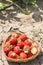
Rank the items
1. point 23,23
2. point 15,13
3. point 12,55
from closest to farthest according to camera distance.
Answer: point 12,55
point 23,23
point 15,13

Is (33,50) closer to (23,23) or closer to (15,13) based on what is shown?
(23,23)

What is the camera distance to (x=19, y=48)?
2.87 meters

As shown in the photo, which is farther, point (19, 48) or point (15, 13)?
point (15, 13)

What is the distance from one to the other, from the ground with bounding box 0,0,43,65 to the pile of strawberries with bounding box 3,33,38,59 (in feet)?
0.68

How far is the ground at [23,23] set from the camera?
3.37 m

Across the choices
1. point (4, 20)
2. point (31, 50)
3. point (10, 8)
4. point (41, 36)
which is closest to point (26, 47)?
point (31, 50)

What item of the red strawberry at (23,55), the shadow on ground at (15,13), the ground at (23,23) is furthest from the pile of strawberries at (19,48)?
the shadow on ground at (15,13)

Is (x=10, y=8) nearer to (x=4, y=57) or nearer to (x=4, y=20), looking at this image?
(x=4, y=20)

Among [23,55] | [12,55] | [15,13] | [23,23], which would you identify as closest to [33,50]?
[23,55]

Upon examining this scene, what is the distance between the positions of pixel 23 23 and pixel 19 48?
0.84 metres

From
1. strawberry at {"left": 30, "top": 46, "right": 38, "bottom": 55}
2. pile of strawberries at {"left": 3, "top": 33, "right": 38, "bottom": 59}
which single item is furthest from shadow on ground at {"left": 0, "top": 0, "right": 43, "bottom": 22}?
strawberry at {"left": 30, "top": 46, "right": 38, "bottom": 55}

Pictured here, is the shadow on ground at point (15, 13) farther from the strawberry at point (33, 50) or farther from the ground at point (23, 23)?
the strawberry at point (33, 50)

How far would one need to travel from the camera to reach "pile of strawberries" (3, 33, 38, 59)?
9.19ft

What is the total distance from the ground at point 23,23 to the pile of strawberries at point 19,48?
0.21 metres
